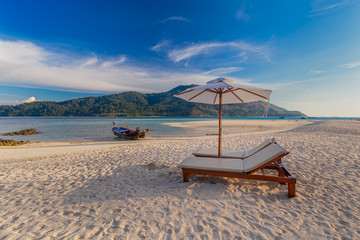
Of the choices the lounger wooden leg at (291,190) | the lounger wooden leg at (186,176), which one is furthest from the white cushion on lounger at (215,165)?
the lounger wooden leg at (291,190)

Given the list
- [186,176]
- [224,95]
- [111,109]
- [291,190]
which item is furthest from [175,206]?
[111,109]

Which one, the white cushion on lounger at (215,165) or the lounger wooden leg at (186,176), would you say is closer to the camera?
the white cushion on lounger at (215,165)

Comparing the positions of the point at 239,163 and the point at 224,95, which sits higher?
the point at 224,95

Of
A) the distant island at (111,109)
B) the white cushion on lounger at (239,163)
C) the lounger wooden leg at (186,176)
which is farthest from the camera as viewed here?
the distant island at (111,109)

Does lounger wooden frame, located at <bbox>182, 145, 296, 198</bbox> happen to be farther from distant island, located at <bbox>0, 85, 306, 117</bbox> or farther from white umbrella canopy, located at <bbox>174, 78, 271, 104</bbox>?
distant island, located at <bbox>0, 85, 306, 117</bbox>

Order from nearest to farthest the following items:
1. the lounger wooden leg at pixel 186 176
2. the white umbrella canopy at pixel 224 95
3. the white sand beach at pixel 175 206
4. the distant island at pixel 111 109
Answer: the white sand beach at pixel 175 206, the lounger wooden leg at pixel 186 176, the white umbrella canopy at pixel 224 95, the distant island at pixel 111 109

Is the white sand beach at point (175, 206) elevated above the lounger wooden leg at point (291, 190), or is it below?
below

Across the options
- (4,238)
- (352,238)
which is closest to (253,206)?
(352,238)

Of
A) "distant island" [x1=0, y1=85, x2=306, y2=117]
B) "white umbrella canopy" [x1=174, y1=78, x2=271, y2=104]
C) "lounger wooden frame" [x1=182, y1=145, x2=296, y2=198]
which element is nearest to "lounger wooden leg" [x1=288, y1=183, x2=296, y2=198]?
"lounger wooden frame" [x1=182, y1=145, x2=296, y2=198]

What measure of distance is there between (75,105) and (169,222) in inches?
6045

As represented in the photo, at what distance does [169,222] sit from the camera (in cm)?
287

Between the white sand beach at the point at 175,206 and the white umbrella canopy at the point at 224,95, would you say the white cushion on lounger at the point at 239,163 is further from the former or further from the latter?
the white umbrella canopy at the point at 224,95

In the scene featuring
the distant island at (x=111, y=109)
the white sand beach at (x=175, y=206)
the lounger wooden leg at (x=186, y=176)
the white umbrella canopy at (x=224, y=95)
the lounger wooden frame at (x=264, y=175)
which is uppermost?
the distant island at (x=111, y=109)

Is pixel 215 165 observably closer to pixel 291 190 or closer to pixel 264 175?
pixel 264 175
